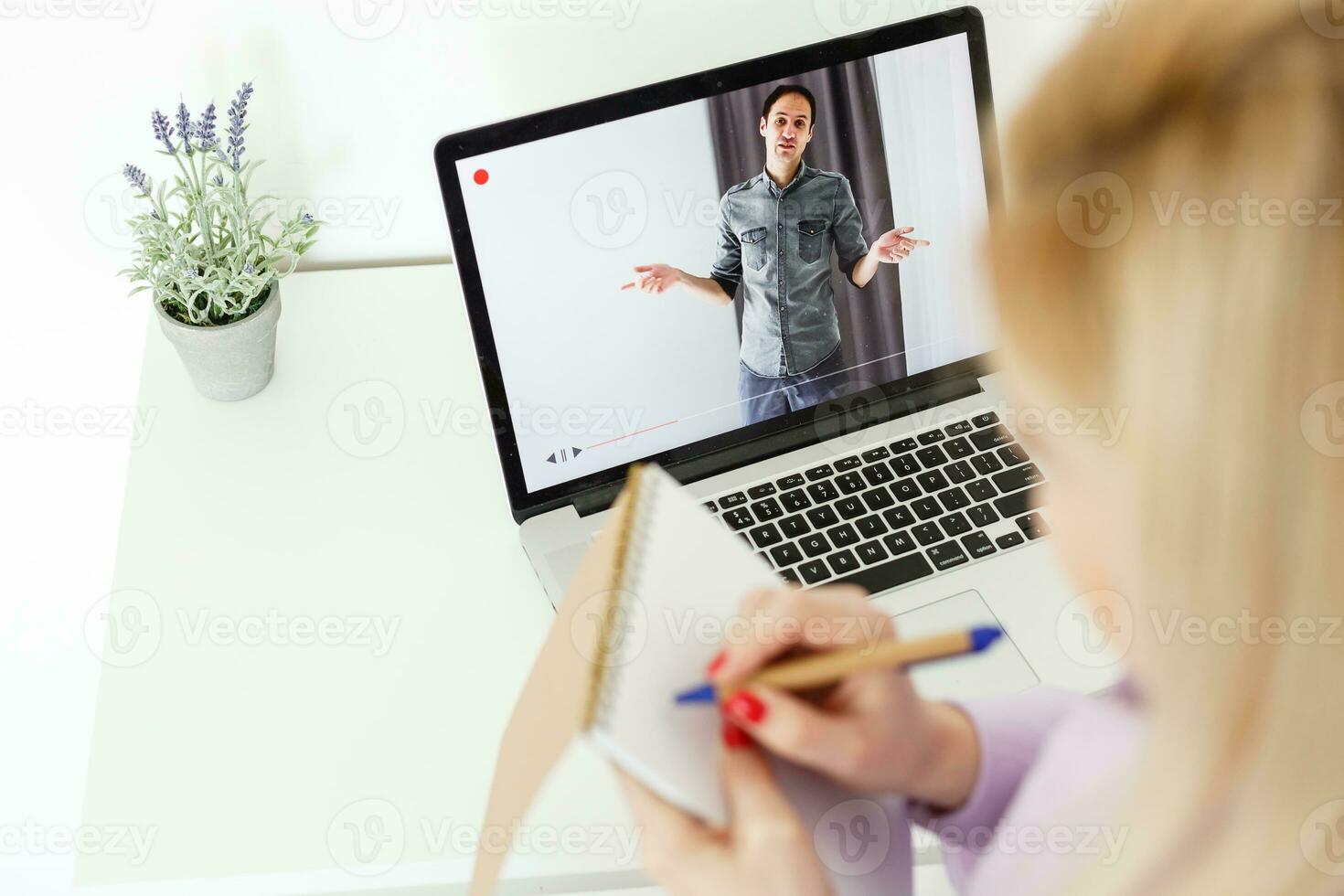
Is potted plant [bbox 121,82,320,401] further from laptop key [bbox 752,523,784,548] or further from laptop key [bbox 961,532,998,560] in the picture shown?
laptop key [bbox 961,532,998,560]

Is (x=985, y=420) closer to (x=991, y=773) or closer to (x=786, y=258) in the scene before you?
(x=786, y=258)

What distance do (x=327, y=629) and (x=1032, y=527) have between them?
1.62ft

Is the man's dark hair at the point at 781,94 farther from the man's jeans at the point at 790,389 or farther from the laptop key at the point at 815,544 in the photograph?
the laptop key at the point at 815,544

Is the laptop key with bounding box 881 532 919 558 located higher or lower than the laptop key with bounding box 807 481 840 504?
lower

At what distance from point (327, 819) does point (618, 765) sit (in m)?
0.29

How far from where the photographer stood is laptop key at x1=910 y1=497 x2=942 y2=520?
2.58 ft

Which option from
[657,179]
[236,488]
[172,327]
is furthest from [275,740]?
[657,179]

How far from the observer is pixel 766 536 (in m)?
0.77

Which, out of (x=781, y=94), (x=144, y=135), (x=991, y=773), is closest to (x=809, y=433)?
(x=781, y=94)

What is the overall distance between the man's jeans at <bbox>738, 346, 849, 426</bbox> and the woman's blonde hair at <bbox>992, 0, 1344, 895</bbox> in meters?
0.45

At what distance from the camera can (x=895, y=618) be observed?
739mm

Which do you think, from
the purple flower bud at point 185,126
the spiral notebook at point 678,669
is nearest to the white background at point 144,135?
the purple flower bud at point 185,126

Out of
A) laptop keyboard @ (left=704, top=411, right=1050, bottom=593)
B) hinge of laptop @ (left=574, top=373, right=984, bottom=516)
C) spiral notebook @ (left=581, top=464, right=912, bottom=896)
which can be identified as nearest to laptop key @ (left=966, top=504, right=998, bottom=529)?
laptop keyboard @ (left=704, top=411, right=1050, bottom=593)

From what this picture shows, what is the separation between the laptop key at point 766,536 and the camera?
77 cm
